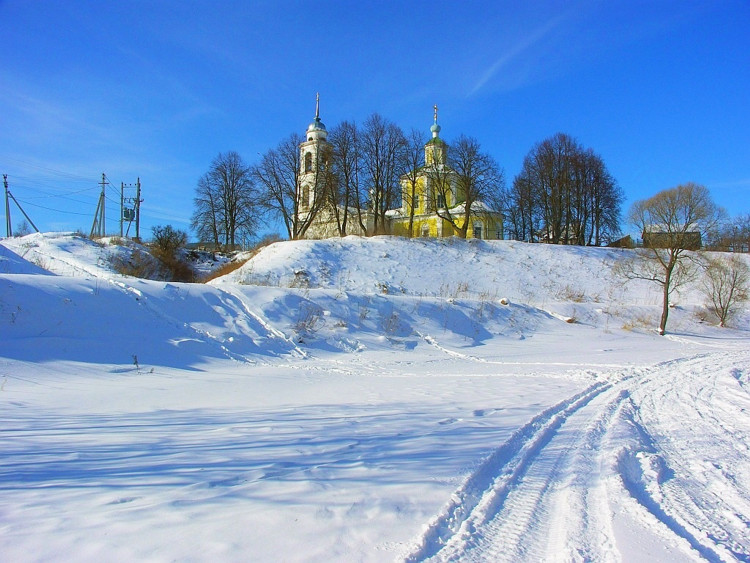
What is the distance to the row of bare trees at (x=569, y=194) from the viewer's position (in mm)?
44281

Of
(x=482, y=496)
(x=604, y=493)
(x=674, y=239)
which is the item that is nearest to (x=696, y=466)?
(x=604, y=493)

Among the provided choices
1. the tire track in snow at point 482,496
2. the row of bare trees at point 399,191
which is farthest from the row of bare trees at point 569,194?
the tire track in snow at point 482,496

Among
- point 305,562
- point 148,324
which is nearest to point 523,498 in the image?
point 305,562

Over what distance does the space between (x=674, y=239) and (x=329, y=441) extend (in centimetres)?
2312

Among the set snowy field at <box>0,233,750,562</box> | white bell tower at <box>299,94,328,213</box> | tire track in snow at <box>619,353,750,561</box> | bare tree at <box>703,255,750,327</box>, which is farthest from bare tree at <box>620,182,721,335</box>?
white bell tower at <box>299,94,328,213</box>

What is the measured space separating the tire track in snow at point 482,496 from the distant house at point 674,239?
811 inches

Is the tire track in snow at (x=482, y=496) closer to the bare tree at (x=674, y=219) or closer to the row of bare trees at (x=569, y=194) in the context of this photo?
the bare tree at (x=674, y=219)

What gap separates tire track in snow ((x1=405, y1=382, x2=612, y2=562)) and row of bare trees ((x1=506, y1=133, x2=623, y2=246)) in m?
41.7

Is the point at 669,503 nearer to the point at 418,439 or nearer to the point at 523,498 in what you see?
the point at 523,498

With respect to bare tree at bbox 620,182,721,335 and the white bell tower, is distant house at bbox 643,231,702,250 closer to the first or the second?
bare tree at bbox 620,182,721,335

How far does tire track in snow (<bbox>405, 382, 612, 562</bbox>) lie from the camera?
2.94 m

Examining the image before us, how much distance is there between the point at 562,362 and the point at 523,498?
9.94 metres

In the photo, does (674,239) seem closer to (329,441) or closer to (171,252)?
(329,441)

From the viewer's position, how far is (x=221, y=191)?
4678 centimetres
